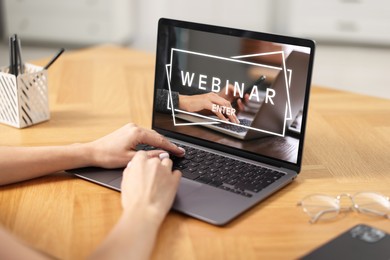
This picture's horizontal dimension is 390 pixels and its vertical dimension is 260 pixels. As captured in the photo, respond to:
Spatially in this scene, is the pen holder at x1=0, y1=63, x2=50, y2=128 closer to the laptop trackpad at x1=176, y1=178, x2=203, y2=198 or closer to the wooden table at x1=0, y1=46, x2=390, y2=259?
the wooden table at x1=0, y1=46, x2=390, y2=259

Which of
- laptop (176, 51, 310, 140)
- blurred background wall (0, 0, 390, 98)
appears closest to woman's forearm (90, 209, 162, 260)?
laptop (176, 51, 310, 140)

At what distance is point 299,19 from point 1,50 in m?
1.88

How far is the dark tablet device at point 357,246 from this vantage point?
3.05ft

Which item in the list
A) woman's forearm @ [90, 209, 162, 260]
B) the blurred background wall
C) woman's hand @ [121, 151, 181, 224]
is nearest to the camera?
woman's forearm @ [90, 209, 162, 260]

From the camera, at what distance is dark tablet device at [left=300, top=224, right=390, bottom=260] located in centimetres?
93

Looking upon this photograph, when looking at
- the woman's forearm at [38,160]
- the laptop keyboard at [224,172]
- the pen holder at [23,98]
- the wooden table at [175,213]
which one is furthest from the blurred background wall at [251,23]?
the woman's forearm at [38,160]

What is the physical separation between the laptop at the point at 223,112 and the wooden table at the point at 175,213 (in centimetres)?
4

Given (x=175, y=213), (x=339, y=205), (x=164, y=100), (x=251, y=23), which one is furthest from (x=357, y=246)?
(x=251, y=23)

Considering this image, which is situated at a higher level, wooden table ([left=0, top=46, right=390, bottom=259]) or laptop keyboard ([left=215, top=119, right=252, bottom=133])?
laptop keyboard ([left=215, top=119, right=252, bottom=133])

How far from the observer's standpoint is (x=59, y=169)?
4.10 ft

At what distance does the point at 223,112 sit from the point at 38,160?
1.29 ft

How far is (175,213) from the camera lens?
1.08m

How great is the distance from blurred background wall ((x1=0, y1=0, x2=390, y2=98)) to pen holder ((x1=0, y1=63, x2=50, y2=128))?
219 centimetres

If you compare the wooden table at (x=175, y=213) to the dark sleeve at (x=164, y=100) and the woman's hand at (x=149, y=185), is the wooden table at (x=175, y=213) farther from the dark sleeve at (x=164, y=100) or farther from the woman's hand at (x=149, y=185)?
the dark sleeve at (x=164, y=100)
